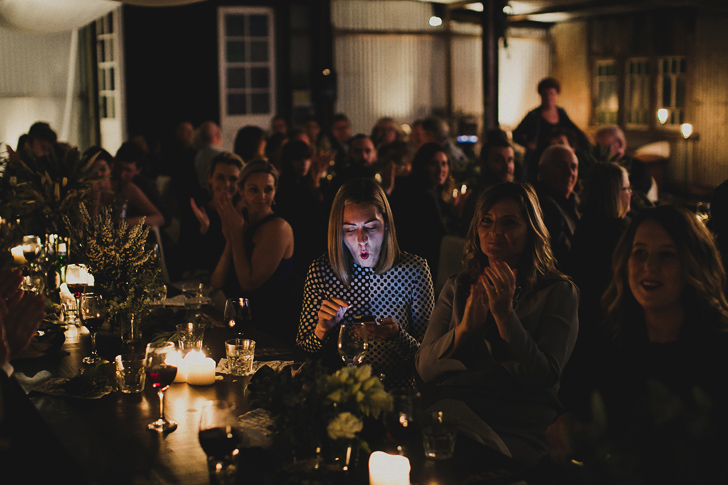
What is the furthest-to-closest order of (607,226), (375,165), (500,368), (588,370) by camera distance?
(375,165) → (607,226) → (500,368) → (588,370)

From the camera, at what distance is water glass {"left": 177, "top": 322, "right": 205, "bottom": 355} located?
9.73 feet

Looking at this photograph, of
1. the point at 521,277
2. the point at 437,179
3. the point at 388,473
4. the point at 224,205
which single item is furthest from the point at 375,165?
the point at 388,473

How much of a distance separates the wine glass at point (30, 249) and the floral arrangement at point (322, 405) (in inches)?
107

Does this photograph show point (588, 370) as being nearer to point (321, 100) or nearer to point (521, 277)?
point (521, 277)

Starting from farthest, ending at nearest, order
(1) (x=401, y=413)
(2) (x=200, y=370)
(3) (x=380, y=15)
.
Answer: (3) (x=380, y=15) → (2) (x=200, y=370) → (1) (x=401, y=413)

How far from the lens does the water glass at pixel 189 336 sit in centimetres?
296

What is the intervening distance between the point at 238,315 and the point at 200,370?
13.2 inches

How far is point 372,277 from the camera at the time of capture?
3242 millimetres

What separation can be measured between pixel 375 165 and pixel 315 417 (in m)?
5.55

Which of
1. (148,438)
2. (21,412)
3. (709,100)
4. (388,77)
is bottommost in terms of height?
(21,412)

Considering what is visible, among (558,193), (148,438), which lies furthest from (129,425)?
(558,193)

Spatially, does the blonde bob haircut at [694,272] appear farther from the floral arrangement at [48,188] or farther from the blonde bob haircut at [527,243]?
the floral arrangement at [48,188]

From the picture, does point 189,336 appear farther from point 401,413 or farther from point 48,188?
point 48,188

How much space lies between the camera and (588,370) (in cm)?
246
